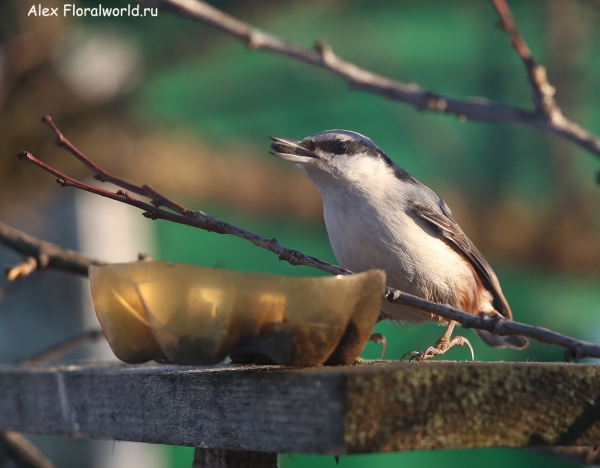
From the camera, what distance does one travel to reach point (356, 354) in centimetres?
134

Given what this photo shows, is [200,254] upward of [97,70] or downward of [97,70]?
downward

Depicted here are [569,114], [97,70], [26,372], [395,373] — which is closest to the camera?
[395,373]

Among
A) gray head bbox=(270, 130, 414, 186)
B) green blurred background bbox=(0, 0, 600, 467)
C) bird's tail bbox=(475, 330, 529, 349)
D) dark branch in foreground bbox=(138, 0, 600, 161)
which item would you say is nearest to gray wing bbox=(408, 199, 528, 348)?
bird's tail bbox=(475, 330, 529, 349)

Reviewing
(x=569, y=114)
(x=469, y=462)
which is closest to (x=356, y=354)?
(x=469, y=462)

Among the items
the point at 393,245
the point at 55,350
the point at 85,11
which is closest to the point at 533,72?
the point at 393,245

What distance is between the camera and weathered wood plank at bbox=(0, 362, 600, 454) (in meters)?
1.10

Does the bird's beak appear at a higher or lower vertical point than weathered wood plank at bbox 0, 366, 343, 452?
higher

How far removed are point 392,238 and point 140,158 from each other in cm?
304

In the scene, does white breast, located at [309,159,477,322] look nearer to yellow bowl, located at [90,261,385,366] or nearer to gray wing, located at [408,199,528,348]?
gray wing, located at [408,199,528,348]

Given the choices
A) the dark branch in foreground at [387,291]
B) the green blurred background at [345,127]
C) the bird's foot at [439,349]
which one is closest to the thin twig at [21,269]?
the dark branch in foreground at [387,291]

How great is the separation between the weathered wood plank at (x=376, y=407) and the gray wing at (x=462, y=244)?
0.90 metres

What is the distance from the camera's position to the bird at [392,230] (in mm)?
1942

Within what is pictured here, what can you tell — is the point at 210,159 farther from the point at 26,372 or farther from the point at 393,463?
the point at 26,372

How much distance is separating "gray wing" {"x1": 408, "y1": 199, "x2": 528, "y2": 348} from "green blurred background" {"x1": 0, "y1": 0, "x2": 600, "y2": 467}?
2.17 m
